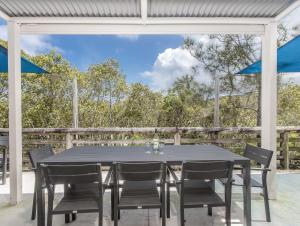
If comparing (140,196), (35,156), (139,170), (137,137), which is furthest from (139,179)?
(137,137)

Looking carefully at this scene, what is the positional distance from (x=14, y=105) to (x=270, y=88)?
3.48 metres

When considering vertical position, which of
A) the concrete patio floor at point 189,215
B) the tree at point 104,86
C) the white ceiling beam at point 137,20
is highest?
the white ceiling beam at point 137,20

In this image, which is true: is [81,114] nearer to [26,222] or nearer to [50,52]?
[50,52]

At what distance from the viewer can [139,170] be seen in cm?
243

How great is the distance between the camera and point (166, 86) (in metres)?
7.11

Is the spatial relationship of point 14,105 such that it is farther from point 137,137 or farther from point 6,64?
point 137,137

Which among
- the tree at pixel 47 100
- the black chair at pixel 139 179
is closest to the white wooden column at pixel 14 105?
the black chair at pixel 139 179

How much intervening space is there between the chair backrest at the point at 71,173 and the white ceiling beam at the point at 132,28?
224 cm

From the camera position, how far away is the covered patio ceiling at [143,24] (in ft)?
11.7

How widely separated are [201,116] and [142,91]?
1559 mm

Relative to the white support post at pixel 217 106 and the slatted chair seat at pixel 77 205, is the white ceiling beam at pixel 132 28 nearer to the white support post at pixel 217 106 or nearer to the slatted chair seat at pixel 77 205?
the white support post at pixel 217 106

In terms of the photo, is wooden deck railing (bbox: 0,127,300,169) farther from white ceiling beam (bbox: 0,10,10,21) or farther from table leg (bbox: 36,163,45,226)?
table leg (bbox: 36,163,45,226)

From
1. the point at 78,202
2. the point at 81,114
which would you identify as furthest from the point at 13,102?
the point at 81,114

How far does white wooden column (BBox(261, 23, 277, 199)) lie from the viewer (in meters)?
3.93
